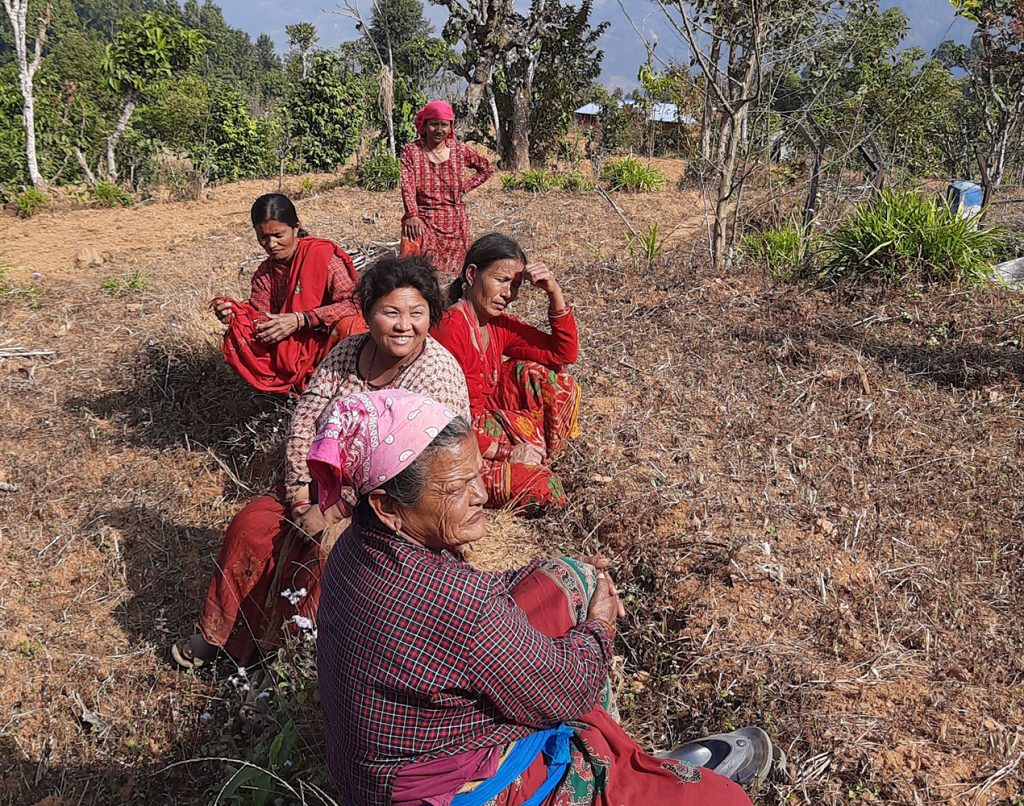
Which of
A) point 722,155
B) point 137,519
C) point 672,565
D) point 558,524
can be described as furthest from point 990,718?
point 722,155

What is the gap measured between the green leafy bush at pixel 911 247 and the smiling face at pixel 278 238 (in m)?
3.81

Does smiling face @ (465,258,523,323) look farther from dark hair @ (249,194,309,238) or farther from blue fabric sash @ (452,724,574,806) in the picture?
blue fabric sash @ (452,724,574,806)

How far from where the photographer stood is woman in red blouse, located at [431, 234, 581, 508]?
10.8 feet

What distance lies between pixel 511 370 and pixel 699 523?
1.14m

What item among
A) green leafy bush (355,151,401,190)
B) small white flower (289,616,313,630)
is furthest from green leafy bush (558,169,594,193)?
small white flower (289,616,313,630)

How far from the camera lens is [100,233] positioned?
333 inches

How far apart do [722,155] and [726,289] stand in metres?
1.10

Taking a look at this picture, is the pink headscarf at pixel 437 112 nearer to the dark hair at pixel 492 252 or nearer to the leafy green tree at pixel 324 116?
the dark hair at pixel 492 252

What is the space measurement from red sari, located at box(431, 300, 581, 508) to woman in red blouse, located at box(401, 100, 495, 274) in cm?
205

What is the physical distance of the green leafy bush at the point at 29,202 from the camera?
9078 mm

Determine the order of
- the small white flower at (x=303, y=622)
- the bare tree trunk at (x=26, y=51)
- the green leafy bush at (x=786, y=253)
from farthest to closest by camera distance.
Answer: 1. the bare tree trunk at (x=26, y=51)
2. the green leafy bush at (x=786, y=253)
3. the small white flower at (x=303, y=622)

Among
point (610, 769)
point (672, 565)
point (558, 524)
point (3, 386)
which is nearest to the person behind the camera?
point (610, 769)

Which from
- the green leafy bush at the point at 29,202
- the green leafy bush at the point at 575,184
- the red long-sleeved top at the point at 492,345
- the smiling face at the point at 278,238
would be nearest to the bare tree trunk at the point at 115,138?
the green leafy bush at the point at 29,202

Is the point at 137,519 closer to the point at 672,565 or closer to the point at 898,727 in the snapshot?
the point at 672,565
